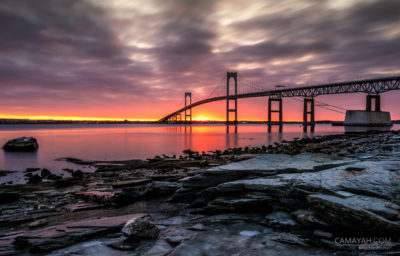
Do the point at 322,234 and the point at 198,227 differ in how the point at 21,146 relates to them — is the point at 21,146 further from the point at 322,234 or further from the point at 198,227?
the point at 322,234

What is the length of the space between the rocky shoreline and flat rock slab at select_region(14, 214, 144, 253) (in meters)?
0.01

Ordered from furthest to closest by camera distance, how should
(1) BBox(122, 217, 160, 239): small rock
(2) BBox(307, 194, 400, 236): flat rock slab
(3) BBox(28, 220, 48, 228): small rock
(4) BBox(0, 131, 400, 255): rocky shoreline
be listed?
(3) BBox(28, 220, 48, 228): small rock, (1) BBox(122, 217, 160, 239): small rock, (4) BBox(0, 131, 400, 255): rocky shoreline, (2) BBox(307, 194, 400, 236): flat rock slab

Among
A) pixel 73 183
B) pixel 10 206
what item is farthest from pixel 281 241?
pixel 73 183

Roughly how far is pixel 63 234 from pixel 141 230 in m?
1.25

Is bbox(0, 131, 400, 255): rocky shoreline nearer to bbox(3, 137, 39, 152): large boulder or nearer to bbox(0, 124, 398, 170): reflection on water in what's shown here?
bbox(0, 124, 398, 170): reflection on water

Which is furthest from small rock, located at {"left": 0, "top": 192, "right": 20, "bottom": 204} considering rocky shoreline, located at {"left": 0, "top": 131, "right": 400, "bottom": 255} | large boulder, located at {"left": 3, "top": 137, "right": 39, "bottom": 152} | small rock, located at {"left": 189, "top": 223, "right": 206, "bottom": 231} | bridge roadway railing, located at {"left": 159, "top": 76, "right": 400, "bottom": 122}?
bridge roadway railing, located at {"left": 159, "top": 76, "right": 400, "bottom": 122}

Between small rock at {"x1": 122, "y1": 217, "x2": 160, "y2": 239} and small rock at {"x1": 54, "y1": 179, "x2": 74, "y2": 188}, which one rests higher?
small rock at {"x1": 122, "y1": 217, "x2": 160, "y2": 239}

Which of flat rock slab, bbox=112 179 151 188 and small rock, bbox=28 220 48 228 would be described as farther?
flat rock slab, bbox=112 179 151 188

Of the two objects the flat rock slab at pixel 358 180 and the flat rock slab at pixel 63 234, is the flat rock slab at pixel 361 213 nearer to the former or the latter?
the flat rock slab at pixel 358 180

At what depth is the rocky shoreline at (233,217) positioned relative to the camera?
2.94 meters

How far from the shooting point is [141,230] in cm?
348

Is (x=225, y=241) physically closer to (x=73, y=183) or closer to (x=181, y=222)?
(x=181, y=222)

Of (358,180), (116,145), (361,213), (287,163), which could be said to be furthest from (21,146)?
(361,213)

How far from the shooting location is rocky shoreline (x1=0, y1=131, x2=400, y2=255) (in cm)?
294
